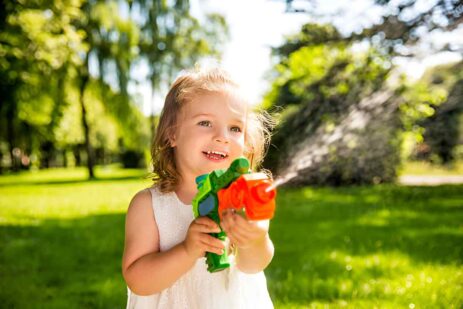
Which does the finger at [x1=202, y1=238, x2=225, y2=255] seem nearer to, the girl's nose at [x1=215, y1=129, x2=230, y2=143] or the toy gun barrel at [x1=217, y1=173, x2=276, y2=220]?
the toy gun barrel at [x1=217, y1=173, x2=276, y2=220]

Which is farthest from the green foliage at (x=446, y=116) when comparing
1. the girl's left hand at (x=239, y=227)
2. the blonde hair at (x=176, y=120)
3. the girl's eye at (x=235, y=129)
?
the girl's left hand at (x=239, y=227)

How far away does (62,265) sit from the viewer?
4.63 metres

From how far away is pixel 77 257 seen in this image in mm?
4965

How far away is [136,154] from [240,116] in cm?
3636

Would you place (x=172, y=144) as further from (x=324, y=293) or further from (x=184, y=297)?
(x=324, y=293)

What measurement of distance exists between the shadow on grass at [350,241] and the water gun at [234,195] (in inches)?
71.9

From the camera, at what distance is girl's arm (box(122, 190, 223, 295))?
4.85 feet

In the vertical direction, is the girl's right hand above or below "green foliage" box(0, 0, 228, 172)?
below

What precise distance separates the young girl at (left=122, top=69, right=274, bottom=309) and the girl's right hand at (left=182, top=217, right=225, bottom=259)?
0.18m

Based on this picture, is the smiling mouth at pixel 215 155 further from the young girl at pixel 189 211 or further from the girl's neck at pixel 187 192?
the girl's neck at pixel 187 192

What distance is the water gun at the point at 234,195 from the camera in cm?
119

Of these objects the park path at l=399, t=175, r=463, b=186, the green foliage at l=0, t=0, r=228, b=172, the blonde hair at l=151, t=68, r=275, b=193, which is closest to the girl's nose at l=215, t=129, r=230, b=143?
the blonde hair at l=151, t=68, r=275, b=193

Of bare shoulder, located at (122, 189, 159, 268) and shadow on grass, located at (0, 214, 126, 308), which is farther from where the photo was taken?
shadow on grass, located at (0, 214, 126, 308)

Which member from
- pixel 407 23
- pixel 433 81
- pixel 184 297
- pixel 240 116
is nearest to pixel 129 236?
pixel 184 297
